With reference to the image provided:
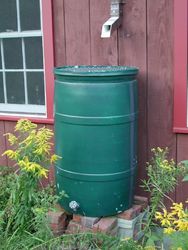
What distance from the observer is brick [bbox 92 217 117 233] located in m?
2.44

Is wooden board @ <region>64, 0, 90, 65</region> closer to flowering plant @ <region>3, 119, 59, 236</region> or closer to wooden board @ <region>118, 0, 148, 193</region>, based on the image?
wooden board @ <region>118, 0, 148, 193</region>

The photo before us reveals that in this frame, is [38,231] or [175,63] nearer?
[38,231]

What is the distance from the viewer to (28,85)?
346 cm

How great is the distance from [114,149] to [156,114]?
1.86 feet

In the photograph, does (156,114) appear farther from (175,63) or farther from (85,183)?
(85,183)

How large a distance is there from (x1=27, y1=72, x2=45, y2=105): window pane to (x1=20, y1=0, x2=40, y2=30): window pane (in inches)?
15.8

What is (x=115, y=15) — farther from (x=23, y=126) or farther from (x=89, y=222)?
(x=89, y=222)

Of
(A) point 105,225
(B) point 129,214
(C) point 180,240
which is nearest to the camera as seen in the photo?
(C) point 180,240

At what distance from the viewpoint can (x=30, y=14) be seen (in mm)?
3293

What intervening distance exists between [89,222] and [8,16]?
197 cm

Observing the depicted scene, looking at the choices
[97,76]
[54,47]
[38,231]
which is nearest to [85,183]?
[38,231]

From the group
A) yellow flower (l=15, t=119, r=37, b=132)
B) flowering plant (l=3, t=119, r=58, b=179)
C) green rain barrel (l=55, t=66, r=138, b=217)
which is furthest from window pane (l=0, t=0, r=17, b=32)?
flowering plant (l=3, t=119, r=58, b=179)

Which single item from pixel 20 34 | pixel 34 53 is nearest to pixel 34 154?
pixel 34 53

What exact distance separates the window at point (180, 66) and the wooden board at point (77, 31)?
71 centimetres
